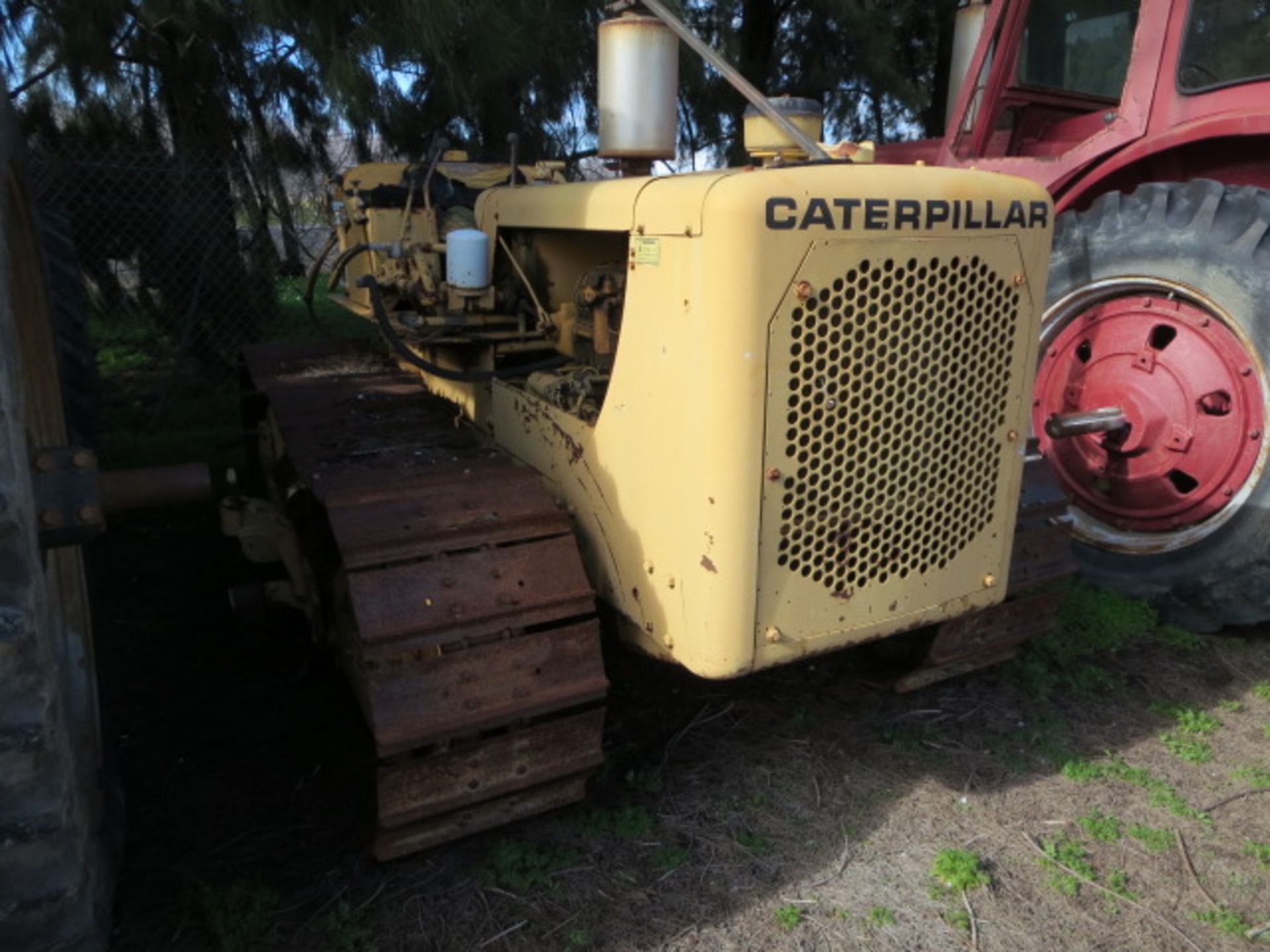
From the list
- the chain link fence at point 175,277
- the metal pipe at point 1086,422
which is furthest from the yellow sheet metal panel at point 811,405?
the chain link fence at point 175,277

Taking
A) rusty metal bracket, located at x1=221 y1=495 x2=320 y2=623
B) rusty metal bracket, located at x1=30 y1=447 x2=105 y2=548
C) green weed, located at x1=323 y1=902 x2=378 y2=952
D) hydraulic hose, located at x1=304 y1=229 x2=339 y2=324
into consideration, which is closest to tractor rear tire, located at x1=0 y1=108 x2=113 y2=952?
rusty metal bracket, located at x1=30 y1=447 x2=105 y2=548

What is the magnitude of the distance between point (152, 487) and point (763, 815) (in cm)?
162

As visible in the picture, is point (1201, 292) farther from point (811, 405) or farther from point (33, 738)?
point (33, 738)

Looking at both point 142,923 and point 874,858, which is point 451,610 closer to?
point 142,923

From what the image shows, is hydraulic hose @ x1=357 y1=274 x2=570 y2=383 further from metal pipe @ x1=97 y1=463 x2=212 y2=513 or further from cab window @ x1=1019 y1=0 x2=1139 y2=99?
cab window @ x1=1019 y1=0 x2=1139 y2=99

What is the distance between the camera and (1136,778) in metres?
2.68

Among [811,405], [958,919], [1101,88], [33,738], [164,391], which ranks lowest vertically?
[958,919]

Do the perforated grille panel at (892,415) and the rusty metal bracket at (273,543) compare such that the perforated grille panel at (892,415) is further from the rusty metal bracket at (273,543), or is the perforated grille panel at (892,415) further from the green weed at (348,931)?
the rusty metal bracket at (273,543)

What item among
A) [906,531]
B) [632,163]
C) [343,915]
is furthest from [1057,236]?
[343,915]

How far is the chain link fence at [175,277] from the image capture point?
586cm

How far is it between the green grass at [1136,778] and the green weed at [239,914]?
200cm

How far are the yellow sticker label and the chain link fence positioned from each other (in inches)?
161

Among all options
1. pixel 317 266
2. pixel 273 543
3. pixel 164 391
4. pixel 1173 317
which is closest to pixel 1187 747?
pixel 1173 317

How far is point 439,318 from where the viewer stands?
304 centimetres
